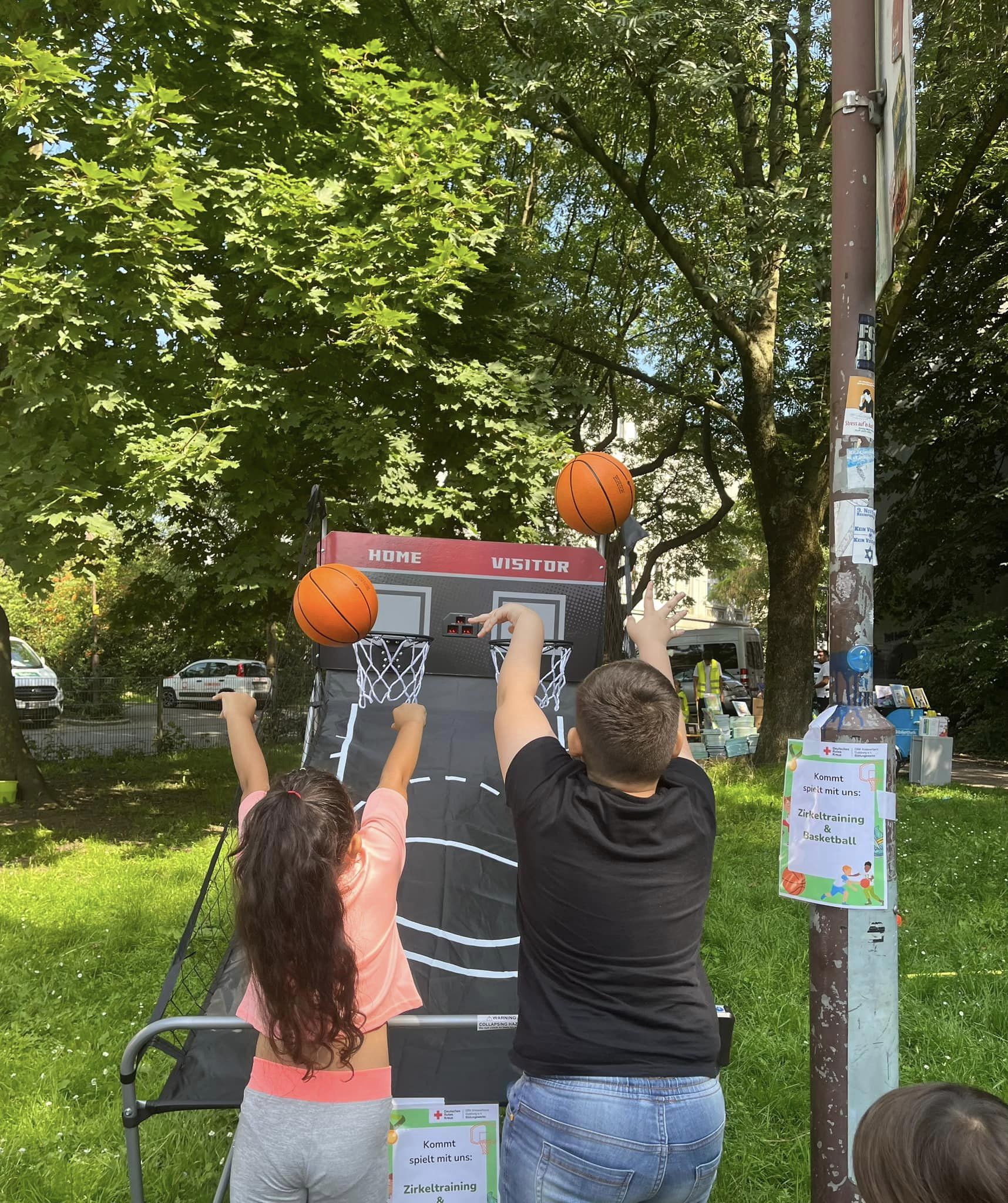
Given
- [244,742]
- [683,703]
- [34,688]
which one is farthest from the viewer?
[34,688]

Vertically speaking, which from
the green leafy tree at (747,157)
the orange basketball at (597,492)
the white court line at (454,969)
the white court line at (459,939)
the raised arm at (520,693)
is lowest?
the white court line at (454,969)

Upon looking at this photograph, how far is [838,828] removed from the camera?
102 inches

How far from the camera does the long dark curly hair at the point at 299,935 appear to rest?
6.79 ft

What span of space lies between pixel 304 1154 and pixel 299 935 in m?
0.46

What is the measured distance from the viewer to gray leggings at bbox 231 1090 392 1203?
208 centimetres

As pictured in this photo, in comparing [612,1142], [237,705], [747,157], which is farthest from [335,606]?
[747,157]

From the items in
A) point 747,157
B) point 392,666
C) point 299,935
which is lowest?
point 299,935

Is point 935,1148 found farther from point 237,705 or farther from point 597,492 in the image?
point 597,492

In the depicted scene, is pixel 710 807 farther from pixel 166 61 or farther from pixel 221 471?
pixel 166 61

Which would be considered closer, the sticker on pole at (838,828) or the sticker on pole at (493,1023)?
the sticker on pole at (838,828)

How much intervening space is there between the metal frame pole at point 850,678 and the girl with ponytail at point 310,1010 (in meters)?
1.20

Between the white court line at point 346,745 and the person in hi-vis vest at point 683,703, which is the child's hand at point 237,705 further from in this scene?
the white court line at point 346,745

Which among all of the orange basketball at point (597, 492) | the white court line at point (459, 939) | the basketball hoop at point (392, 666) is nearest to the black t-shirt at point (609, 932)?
the white court line at point (459, 939)

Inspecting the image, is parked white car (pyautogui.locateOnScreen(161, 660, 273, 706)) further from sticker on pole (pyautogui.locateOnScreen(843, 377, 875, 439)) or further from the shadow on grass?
sticker on pole (pyautogui.locateOnScreen(843, 377, 875, 439))
